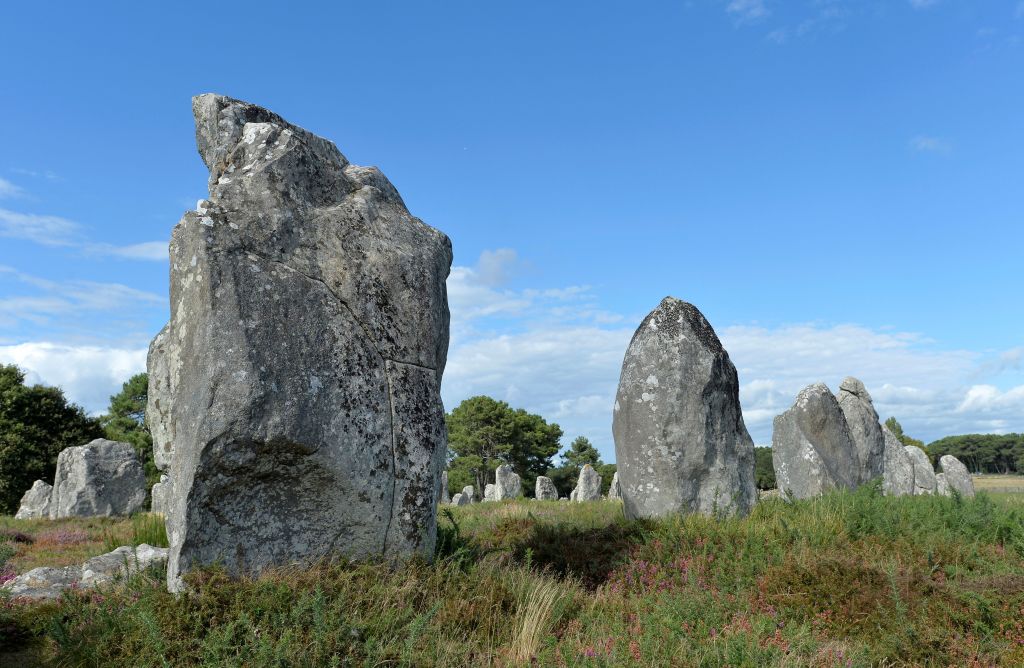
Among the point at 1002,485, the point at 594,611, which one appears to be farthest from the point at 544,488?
the point at 1002,485

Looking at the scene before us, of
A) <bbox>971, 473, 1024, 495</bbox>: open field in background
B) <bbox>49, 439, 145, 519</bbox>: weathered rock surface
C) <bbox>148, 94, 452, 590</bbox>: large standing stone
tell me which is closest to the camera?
<bbox>148, 94, 452, 590</bbox>: large standing stone

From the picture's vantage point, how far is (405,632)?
5.64m

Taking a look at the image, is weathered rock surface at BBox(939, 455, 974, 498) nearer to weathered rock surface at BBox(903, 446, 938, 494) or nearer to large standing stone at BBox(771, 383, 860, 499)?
weathered rock surface at BBox(903, 446, 938, 494)

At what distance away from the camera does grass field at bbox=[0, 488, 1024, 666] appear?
17.2 ft

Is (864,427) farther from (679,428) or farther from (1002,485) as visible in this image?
(1002,485)

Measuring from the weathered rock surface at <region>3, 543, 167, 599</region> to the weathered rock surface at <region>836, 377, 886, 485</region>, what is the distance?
17684 mm

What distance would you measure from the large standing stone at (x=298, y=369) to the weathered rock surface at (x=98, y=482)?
19171 millimetres

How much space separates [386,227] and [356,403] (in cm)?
199

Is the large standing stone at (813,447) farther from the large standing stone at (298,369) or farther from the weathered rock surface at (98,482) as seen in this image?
the weathered rock surface at (98,482)

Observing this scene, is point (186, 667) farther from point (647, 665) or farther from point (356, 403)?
point (647, 665)

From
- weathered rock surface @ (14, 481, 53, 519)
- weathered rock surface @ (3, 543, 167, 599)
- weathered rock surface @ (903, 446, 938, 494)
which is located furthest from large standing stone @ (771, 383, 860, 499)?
weathered rock surface @ (14, 481, 53, 519)

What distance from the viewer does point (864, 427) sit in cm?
2067

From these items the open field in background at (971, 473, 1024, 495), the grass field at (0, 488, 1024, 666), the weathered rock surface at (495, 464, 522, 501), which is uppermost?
the weathered rock surface at (495, 464, 522, 501)

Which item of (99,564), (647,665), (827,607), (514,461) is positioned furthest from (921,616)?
(514,461)
